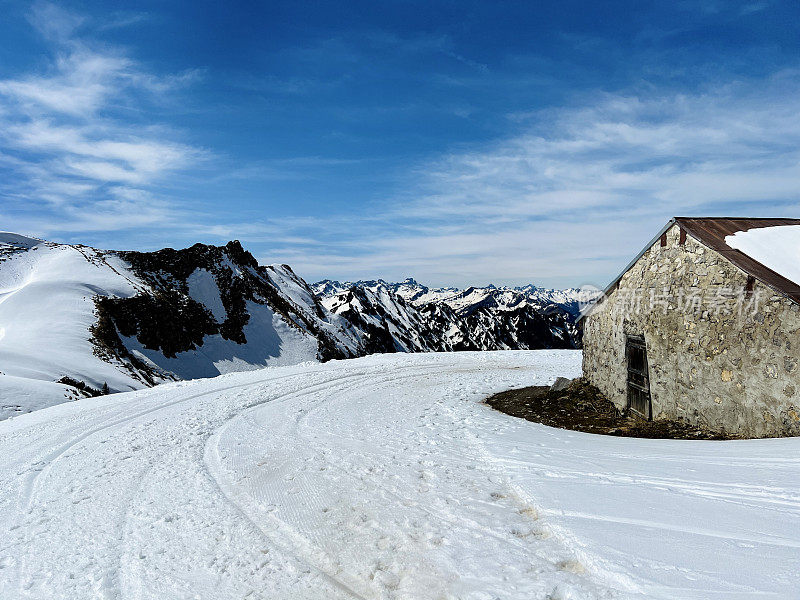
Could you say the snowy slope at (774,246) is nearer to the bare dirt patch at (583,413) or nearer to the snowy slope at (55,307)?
the bare dirt patch at (583,413)

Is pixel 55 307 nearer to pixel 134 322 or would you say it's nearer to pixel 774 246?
pixel 134 322

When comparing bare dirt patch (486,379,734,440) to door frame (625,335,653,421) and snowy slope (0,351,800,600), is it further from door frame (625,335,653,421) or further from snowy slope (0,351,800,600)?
snowy slope (0,351,800,600)

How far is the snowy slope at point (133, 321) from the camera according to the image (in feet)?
70.0

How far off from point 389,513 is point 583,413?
26.1 ft

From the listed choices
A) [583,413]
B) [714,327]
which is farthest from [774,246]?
[583,413]

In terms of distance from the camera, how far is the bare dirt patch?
895 cm

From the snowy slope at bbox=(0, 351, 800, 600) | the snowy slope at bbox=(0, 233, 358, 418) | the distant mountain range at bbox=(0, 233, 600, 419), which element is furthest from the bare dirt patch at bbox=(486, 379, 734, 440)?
the snowy slope at bbox=(0, 233, 358, 418)

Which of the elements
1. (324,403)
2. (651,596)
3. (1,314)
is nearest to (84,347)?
(1,314)

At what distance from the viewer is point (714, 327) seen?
28.0 feet

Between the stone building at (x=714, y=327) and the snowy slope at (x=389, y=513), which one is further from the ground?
the stone building at (x=714, y=327)

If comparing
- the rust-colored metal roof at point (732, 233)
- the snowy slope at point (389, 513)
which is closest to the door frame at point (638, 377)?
the snowy slope at point (389, 513)

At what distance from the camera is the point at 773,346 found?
Result: 24.5 ft

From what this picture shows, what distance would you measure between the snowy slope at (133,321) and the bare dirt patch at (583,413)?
15842mm

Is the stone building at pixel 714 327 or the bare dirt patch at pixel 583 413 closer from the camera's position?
the stone building at pixel 714 327
